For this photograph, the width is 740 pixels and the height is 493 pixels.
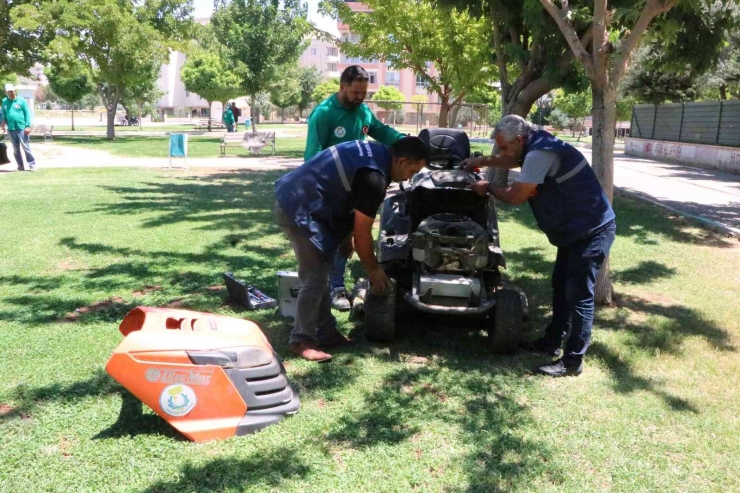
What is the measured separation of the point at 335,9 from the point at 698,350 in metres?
15.5

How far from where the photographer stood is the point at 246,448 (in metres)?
3.27

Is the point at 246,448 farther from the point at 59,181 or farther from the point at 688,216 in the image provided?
the point at 59,181

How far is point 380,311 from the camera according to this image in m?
4.56

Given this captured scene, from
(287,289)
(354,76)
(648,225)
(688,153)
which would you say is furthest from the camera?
(688,153)

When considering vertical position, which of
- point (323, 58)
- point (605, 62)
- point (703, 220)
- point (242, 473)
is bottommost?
point (242, 473)

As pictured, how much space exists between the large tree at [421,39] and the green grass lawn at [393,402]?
422 inches

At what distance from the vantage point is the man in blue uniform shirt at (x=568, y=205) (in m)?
4.21

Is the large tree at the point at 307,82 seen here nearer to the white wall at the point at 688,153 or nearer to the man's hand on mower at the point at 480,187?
the white wall at the point at 688,153

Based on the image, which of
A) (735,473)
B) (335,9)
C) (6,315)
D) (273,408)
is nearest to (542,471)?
(735,473)

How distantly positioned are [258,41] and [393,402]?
3118 cm

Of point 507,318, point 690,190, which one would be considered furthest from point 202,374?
point 690,190

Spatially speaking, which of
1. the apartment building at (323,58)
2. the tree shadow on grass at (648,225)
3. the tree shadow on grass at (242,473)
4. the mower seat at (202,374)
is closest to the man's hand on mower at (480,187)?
the mower seat at (202,374)

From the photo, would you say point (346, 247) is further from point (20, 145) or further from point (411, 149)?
point (20, 145)

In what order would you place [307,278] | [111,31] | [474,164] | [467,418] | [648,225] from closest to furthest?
[467,418] < [307,278] < [474,164] < [648,225] < [111,31]
